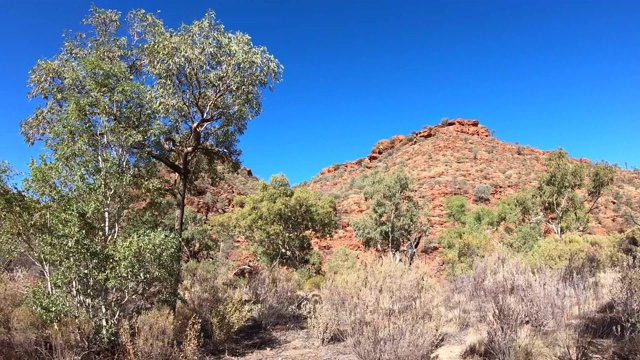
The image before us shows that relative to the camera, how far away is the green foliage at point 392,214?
2145 centimetres

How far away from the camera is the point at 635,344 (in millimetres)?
5242

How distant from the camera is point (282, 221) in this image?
1819cm

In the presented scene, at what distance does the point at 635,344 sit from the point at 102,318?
7.93 metres

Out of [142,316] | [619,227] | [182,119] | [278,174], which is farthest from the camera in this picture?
[619,227]

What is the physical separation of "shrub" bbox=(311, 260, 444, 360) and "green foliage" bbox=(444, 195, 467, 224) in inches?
913

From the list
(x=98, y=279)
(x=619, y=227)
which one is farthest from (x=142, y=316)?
(x=619, y=227)

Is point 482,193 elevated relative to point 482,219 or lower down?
elevated

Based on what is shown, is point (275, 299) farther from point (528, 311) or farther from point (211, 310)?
point (528, 311)

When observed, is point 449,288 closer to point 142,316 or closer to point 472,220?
point 142,316

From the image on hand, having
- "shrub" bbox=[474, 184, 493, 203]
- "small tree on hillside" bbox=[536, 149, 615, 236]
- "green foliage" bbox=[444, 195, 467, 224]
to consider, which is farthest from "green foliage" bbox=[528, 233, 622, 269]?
"shrub" bbox=[474, 184, 493, 203]

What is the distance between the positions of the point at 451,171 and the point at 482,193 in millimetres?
6114

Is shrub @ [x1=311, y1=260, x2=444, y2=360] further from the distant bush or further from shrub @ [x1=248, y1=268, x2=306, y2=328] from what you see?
shrub @ [x1=248, y1=268, x2=306, y2=328]

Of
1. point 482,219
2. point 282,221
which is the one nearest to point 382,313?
point 282,221

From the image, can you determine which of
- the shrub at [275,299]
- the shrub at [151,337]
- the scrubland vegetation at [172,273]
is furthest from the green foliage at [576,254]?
the shrub at [151,337]
